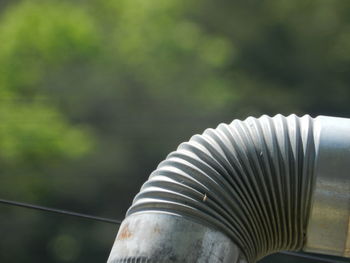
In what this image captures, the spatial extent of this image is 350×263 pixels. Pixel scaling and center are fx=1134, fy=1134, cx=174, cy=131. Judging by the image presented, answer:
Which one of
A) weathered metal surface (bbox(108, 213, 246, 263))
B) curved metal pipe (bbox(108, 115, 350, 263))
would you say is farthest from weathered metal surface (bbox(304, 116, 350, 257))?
weathered metal surface (bbox(108, 213, 246, 263))

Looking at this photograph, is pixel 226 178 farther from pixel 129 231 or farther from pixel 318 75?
pixel 318 75

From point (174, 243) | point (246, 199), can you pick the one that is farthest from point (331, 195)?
point (174, 243)

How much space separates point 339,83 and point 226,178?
673cm

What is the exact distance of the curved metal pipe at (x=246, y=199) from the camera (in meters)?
3.21

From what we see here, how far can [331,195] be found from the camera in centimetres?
321

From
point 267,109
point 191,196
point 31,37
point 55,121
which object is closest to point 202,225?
point 191,196

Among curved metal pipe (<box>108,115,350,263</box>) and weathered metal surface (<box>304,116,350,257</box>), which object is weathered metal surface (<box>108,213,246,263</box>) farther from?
weathered metal surface (<box>304,116,350,257</box>)

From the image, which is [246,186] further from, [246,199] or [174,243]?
[174,243]

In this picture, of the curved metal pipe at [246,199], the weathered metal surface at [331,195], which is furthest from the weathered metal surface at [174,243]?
the weathered metal surface at [331,195]

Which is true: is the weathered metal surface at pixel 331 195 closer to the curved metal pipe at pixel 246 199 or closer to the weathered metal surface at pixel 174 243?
the curved metal pipe at pixel 246 199

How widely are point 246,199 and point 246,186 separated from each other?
4 cm

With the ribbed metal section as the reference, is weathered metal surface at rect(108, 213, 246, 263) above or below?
below

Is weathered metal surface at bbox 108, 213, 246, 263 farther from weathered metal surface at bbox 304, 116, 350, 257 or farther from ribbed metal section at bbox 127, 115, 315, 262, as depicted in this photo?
weathered metal surface at bbox 304, 116, 350, 257

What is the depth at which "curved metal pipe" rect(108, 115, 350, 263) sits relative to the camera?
3209 millimetres
